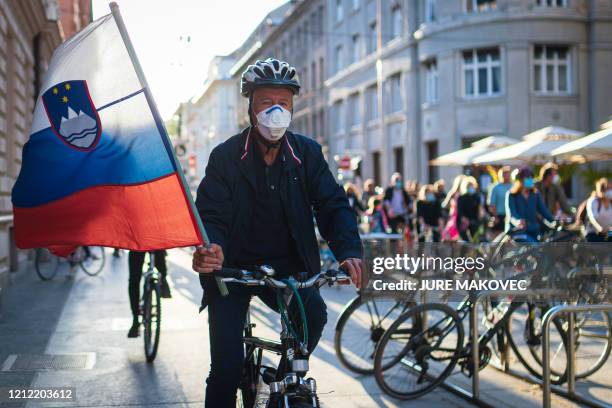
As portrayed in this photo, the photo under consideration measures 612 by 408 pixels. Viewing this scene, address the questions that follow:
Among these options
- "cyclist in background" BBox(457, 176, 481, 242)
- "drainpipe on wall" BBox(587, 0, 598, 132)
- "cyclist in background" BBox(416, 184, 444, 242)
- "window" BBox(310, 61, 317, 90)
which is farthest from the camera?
"window" BBox(310, 61, 317, 90)

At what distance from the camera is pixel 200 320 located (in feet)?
32.3

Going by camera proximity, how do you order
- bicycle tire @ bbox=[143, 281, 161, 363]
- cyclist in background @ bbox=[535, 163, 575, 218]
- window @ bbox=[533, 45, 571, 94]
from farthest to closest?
1. window @ bbox=[533, 45, 571, 94]
2. cyclist in background @ bbox=[535, 163, 575, 218]
3. bicycle tire @ bbox=[143, 281, 161, 363]

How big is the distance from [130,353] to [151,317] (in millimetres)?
586

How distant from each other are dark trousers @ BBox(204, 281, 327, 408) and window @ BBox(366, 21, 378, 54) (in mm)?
36668

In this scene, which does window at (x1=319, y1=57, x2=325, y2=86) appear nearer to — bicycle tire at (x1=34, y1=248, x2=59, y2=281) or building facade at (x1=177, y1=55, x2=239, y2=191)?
building facade at (x1=177, y1=55, x2=239, y2=191)

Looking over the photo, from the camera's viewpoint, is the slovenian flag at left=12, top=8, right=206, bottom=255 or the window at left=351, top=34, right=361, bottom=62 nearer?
the slovenian flag at left=12, top=8, right=206, bottom=255

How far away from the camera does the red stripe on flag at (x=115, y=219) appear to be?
3686 mm

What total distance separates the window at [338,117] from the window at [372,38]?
6.41 metres

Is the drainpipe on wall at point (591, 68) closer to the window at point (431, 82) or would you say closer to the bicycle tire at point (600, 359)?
the window at point (431, 82)

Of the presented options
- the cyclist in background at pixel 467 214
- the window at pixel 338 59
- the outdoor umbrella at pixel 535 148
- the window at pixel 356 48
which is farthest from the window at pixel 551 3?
the cyclist in background at pixel 467 214

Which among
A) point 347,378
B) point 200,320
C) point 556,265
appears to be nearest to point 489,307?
point 556,265

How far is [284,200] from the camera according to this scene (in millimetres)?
3830

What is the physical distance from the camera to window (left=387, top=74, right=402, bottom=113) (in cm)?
3656

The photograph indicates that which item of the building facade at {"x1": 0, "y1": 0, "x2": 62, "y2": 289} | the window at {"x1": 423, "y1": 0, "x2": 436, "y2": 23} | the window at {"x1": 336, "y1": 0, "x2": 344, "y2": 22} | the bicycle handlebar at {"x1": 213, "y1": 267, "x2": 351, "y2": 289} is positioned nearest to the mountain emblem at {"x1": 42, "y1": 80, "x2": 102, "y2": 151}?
the bicycle handlebar at {"x1": 213, "y1": 267, "x2": 351, "y2": 289}
